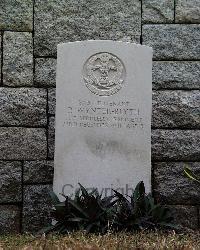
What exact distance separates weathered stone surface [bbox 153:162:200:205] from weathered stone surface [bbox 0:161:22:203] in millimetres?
1280

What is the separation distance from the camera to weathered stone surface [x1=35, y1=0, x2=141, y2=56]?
5531 mm

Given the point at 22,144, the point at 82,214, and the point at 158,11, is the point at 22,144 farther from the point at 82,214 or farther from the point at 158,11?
the point at 158,11

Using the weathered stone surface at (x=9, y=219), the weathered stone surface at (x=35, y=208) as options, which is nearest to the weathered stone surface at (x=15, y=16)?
the weathered stone surface at (x=35, y=208)

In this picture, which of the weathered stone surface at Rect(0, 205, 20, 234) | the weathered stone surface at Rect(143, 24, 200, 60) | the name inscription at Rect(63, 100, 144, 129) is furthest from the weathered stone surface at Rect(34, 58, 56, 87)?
the weathered stone surface at Rect(0, 205, 20, 234)

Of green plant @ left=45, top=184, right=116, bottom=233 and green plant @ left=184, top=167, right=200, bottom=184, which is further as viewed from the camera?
green plant @ left=184, top=167, right=200, bottom=184

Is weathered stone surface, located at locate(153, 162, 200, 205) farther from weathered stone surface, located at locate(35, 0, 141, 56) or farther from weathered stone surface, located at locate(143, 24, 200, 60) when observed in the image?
weathered stone surface, located at locate(35, 0, 141, 56)

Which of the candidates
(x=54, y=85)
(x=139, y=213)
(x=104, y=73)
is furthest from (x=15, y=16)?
(x=139, y=213)

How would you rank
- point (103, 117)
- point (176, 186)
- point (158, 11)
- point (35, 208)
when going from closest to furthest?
point (103, 117) < point (35, 208) < point (176, 186) < point (158, 11)

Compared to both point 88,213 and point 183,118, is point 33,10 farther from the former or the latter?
point 88,213

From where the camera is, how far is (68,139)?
4922mm

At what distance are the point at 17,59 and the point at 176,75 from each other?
1534 mm

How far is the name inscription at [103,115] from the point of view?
16.2 feet

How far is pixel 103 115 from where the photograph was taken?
496cm

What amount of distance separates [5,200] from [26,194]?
0.20 m
